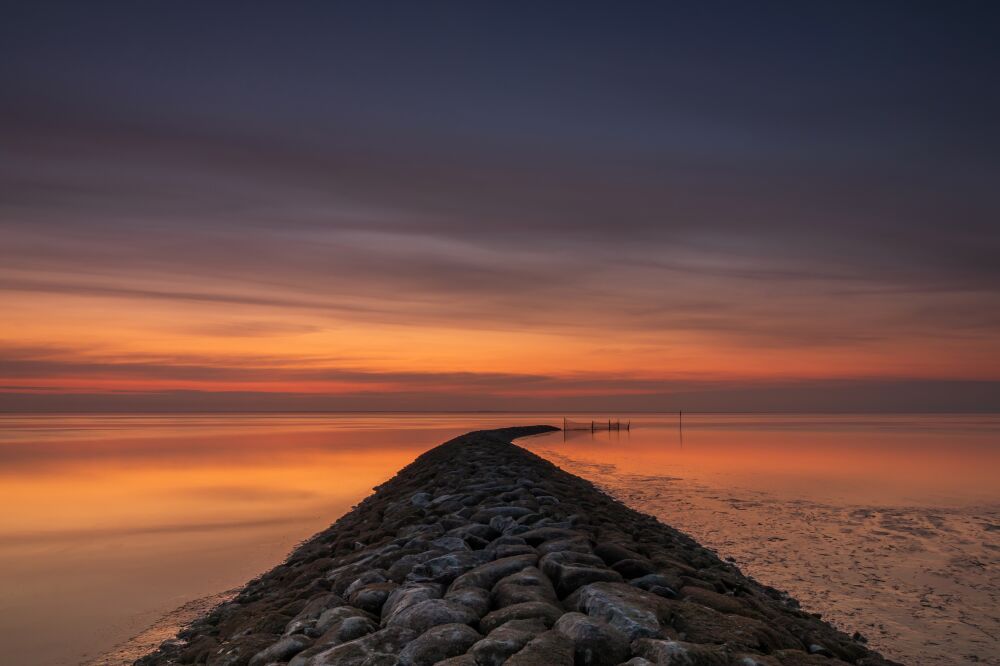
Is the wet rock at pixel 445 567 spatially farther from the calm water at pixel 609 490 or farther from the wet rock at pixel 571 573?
the calm water at pixel 609 490

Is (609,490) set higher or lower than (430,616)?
lower

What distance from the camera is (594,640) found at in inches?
185

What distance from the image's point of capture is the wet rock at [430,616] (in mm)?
5344

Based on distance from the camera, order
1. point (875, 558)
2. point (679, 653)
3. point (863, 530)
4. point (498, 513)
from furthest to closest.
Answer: point (863, 530)
point (875, 558)
point (498, 513)
point (679, 653)

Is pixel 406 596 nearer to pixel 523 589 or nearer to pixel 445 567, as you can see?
pixel 523 589

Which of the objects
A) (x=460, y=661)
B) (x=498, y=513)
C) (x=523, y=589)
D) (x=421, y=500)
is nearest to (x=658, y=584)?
(x=523, y=589)

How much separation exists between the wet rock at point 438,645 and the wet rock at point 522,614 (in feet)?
0.75

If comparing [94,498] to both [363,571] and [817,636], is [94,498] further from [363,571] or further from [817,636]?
[817,636]

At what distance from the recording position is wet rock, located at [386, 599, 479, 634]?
5.34 meters

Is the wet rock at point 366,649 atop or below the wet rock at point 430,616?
below

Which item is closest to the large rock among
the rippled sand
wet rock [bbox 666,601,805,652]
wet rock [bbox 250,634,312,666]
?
wet rock [bbox 666,601,805,652]

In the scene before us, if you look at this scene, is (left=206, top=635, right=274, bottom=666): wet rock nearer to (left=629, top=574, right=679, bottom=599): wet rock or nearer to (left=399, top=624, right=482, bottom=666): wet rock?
(left=399, top=624, right=482, bottom=666): wet rock

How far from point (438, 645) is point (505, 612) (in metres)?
0.68

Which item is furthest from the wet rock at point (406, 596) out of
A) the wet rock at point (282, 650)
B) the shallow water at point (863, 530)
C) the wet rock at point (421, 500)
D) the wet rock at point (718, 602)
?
the wet rock at point (421, 500)
